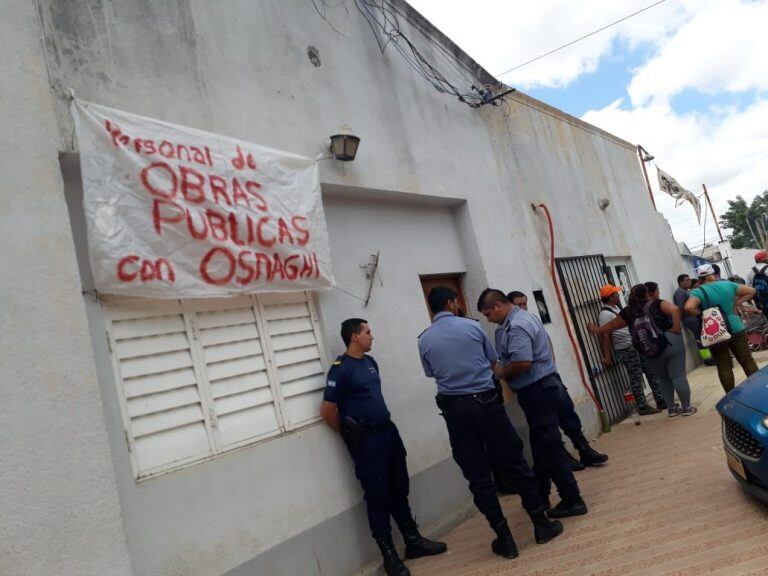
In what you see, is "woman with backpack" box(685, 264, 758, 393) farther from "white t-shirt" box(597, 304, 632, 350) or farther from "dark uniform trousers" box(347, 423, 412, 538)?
"dark uniform trousers" box(347, 423, 412, 538)

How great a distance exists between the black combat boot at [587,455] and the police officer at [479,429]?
6.38 feet

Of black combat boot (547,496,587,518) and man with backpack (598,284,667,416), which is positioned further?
man with backpack (598,284,667,416)

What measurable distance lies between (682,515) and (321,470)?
2.49m

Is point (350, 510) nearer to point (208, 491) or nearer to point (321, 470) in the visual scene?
point (321, 470)

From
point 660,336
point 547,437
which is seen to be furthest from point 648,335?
point 547,437

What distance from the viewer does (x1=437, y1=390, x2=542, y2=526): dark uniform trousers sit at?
396 cm

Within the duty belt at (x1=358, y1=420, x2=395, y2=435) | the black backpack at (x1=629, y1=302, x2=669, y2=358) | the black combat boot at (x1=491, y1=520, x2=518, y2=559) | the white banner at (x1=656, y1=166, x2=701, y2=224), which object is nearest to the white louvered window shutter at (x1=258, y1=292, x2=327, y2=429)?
the duty belt at (x1=358, y1=420, x2=395, y2=435)

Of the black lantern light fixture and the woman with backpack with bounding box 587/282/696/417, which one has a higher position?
the black lantern light fixture

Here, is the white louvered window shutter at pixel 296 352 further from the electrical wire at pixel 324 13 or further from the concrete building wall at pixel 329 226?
the electrical wire at pixel 324 13

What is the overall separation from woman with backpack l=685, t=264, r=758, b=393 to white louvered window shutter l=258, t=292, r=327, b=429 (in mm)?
4114

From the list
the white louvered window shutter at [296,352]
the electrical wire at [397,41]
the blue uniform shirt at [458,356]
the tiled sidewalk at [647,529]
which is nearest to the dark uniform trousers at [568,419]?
the tiled sidewalk at [647,529]

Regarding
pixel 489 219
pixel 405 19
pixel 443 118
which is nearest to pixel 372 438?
pixel 489 219

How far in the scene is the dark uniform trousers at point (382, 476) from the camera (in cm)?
400

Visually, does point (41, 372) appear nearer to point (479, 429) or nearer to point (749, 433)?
point (479, 429)
